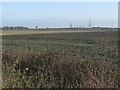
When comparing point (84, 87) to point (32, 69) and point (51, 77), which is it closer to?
point (51, 77)

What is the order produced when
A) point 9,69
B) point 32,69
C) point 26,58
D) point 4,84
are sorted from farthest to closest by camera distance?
point 26,58 → point 32,69 → point 9,69 → point 4,84

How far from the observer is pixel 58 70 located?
817 centimetres

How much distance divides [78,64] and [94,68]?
1.87 ft

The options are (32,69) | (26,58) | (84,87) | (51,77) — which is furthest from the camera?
(26,58)

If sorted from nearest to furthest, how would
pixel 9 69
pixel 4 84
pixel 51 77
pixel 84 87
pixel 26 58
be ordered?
pixel 84 87 → pixel 4 84 → pixel 51 77 → pixel 9 69 → pixel 26 58

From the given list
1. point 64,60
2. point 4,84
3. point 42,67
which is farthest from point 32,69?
point 4,84

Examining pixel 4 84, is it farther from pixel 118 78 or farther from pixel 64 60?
pixel 118 78

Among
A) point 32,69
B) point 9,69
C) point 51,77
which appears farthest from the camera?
point 32,69

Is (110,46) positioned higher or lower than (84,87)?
higher

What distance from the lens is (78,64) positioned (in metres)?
8.41

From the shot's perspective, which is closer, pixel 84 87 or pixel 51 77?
pixel 84 87

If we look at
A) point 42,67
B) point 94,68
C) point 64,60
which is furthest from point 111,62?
point 42,67

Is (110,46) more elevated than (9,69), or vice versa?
(110,46)

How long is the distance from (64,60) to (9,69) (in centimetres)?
164
